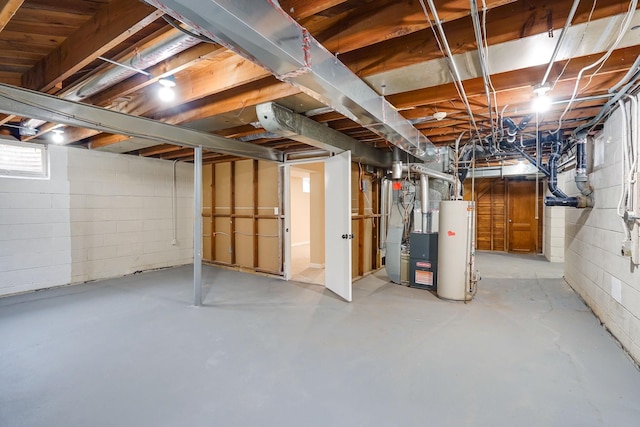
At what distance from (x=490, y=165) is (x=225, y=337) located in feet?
22.0

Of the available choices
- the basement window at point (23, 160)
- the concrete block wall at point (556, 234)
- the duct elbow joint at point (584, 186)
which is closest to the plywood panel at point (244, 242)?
the basement window at point (23, 160)

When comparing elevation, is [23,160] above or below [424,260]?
above

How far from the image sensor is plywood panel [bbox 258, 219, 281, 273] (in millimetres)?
4973

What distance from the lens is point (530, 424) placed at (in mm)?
1633

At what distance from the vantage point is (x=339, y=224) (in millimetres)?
3746

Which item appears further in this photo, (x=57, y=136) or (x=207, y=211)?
(x=207, y=211)

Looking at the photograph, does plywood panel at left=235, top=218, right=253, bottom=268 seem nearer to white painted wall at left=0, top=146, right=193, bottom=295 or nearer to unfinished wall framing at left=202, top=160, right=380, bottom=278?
unfinished wall framing at left=202, top=160, right=380, bottom=278

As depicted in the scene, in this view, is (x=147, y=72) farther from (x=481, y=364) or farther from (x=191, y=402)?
(x=481, y=364)

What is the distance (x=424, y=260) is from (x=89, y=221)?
5.13 m

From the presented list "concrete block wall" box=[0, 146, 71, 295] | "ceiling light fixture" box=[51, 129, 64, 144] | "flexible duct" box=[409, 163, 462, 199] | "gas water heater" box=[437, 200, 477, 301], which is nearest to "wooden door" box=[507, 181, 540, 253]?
"flexible duct" box=[409, 163, 462, 199]

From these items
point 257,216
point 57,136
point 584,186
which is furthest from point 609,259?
point 57,136

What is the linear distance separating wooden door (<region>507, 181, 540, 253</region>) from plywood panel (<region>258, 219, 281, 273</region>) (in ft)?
20.5

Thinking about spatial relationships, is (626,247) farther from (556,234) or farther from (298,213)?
(298,213)

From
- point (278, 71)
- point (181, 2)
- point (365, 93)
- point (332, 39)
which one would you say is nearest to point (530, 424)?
point (365, 93)
